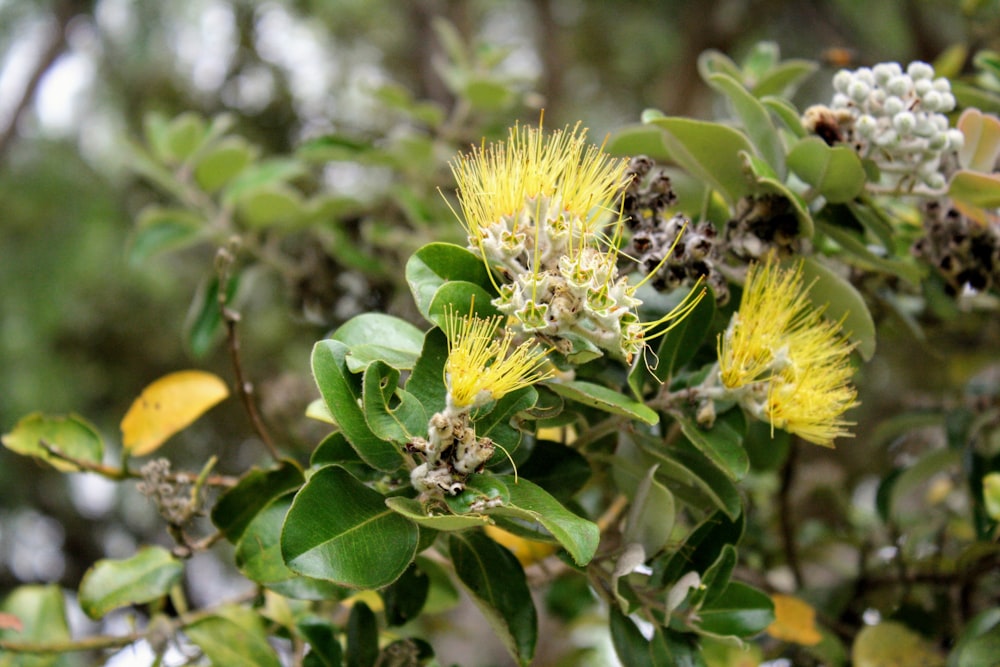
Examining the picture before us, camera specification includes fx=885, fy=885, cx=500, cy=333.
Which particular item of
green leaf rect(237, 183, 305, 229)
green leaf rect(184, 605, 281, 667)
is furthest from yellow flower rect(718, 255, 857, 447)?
green leaf rect(237, 183, 305, 229)

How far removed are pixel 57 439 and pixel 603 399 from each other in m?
0.68

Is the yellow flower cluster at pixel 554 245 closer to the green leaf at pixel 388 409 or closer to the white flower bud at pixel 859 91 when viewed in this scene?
the green leaf at pixel 388 409

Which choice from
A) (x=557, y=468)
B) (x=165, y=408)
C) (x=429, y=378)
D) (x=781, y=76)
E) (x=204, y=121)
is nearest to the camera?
(x=429, y=378)

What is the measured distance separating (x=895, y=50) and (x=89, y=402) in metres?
3.18

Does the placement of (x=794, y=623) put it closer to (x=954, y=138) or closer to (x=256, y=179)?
(x=954, y=138)

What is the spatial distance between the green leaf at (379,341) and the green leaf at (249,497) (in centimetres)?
20

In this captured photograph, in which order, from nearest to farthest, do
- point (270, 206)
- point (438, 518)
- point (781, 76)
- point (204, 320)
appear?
point (438, 518) < point (781, 76) < point (204, 320) < point (270, 206)

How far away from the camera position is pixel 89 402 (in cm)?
320

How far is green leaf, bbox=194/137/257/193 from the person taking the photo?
1.71 m

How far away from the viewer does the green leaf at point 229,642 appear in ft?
3.14

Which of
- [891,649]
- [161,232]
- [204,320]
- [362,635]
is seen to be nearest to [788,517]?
[891,649]

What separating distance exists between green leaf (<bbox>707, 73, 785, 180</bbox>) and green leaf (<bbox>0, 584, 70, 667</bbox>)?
107 cm

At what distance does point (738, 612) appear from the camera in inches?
35.7

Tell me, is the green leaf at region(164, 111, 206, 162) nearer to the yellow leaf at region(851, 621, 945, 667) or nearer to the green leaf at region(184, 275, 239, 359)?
the green leaf at region(184, 275, 239, 359)
